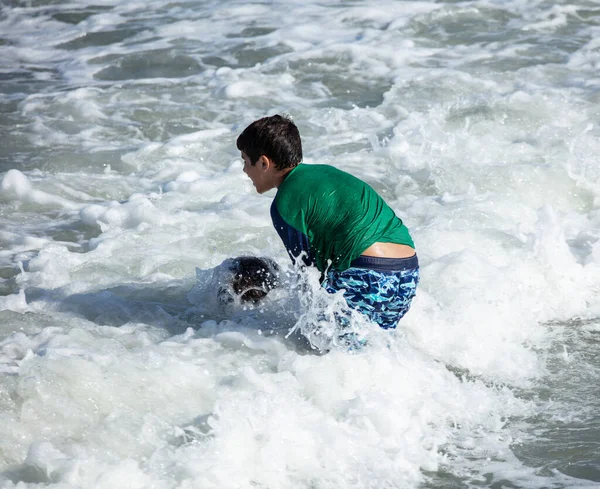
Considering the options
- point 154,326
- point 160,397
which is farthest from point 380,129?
point 160,397

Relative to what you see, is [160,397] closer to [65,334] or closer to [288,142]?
[65,334]

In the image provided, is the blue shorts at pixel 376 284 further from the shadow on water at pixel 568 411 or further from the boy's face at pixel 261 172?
the shadow on water at pixel 568 411

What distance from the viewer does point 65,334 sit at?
5074 millimetres

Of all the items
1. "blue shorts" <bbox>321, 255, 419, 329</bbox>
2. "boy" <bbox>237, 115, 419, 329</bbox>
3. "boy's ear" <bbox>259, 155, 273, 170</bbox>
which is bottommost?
"blue shorts" <bbox>321, 255, 419, 329</bbox>

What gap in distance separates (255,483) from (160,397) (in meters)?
0.76

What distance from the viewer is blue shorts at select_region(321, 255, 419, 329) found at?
4535 millimetres

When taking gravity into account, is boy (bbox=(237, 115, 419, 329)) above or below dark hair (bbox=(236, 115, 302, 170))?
below

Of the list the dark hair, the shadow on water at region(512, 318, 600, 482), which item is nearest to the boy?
the dark hair

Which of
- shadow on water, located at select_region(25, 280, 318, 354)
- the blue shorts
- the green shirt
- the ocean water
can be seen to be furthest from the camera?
shadow on water, located at select_region(25, 280, 318, 354)

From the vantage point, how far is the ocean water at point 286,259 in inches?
159

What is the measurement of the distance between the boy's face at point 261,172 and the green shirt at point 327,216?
13 centimetres

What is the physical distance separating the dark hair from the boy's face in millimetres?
39

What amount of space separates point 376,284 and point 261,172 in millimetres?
865

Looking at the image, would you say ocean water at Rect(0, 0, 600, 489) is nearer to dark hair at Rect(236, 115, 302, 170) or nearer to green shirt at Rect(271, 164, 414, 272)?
green shirt at Rect(271, 164, 414, 272)
